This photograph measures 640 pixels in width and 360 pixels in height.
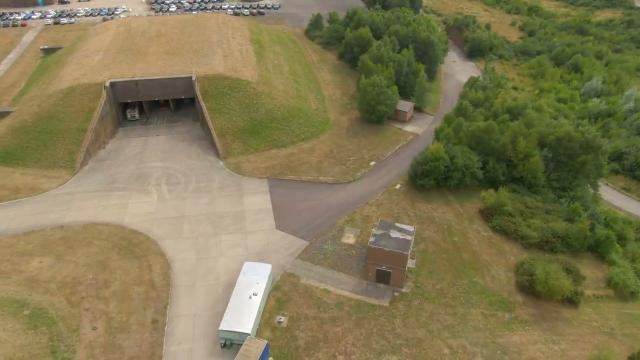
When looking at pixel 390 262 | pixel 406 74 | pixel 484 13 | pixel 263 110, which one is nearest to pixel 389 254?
pixel 390 262

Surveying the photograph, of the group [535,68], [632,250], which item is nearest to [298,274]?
[632,250]

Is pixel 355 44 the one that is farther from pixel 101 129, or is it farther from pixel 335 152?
pixel 101 129

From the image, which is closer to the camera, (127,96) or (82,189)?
(82,189)

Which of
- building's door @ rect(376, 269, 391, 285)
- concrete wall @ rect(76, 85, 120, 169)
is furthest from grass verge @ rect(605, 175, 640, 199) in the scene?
concrete wall @ rect(76, 85, 120, 169)

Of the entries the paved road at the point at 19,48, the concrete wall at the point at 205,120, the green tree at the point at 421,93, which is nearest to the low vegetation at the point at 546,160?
the green tree at the point at 421,93

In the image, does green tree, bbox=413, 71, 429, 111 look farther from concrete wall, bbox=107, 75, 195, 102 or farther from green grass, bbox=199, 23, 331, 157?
concrete wall, bbox=107, 75, 195, 102

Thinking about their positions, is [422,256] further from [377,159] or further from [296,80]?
[296,80]
